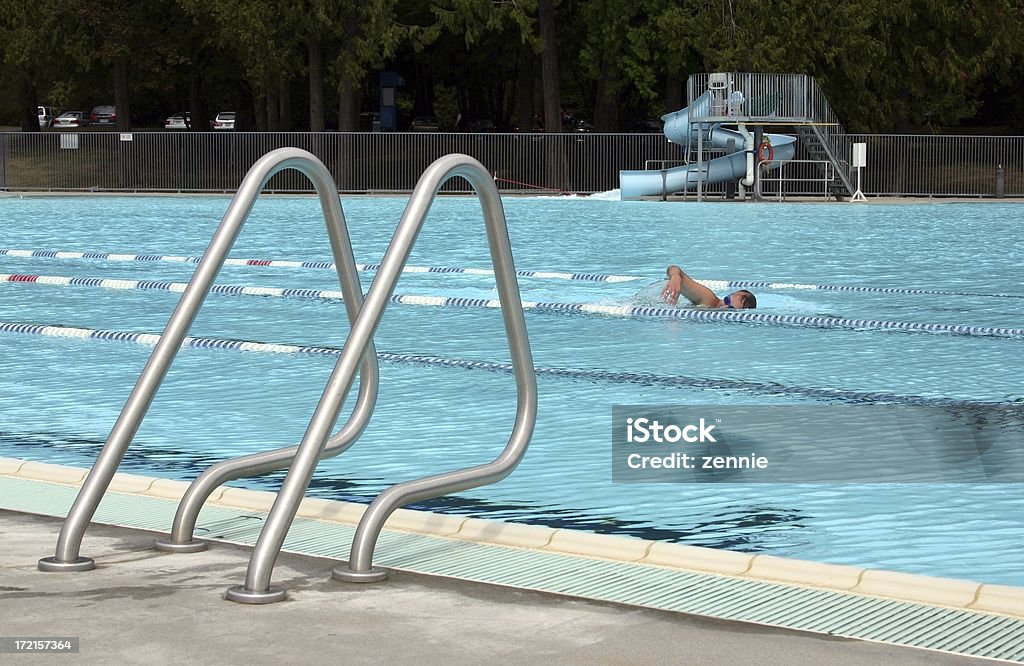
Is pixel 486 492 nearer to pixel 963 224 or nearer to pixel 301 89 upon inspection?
pixel 963 224

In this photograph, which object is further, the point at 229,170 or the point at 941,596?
the point at 229,170

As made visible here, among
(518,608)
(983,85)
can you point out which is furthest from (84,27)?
(518,608)

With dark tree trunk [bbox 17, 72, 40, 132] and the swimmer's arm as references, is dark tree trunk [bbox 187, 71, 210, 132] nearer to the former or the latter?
dark tree trunk [bbox 17, 72, 40, 132]

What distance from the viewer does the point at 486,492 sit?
259 inches

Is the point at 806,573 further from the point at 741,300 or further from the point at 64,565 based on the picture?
the point at 741,300

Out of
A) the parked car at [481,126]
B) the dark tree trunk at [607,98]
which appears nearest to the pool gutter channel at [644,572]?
the dark tree trunk at [607,98]

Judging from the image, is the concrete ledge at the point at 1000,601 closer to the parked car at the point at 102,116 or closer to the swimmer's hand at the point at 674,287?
the swimmer's hand at the point at 674,287

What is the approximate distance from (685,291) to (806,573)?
8.43 meters

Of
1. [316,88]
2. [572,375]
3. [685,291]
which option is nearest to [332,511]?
[572,375]

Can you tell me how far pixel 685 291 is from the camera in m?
12.7

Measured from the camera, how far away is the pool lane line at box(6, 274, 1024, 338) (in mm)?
Result: 11914

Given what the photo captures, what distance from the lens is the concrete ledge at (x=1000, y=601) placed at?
396 centimetres

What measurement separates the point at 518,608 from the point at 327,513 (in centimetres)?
137

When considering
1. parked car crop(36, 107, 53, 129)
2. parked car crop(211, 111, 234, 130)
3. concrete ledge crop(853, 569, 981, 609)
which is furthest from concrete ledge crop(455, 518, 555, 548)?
parked car crop(36, 107, 53, 129)
